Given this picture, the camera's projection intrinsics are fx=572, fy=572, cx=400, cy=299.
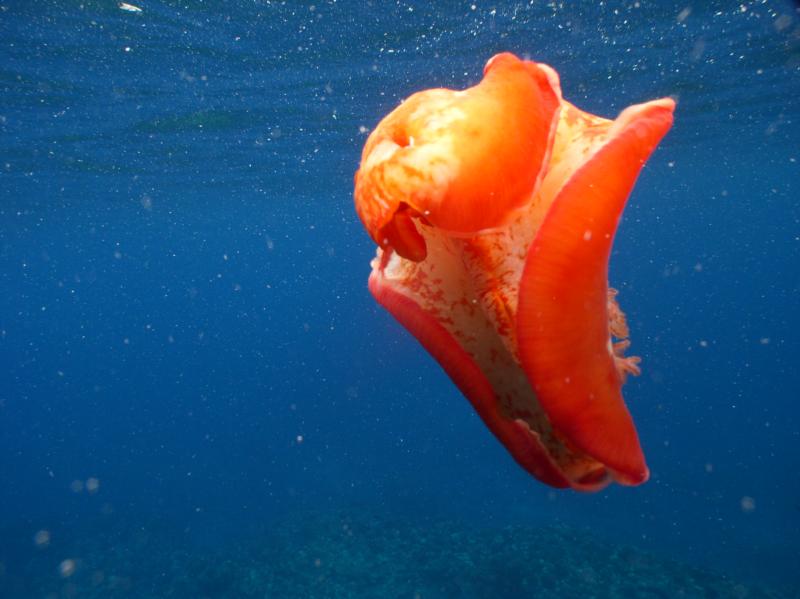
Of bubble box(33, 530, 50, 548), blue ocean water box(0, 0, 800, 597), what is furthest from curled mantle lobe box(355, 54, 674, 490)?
bubble box(33, 530, 50, 548)

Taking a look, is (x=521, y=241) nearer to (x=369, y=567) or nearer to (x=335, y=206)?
(x=369, y=567)

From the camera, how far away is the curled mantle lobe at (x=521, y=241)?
4.84 feet

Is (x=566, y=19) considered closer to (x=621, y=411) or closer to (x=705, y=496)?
(x=621, y=411)

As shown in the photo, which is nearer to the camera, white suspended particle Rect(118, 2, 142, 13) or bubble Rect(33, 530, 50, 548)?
white suspended particle Rect(118, 2, 142, 13)

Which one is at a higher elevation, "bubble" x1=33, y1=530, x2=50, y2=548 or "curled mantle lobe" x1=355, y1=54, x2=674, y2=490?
"curled mantle lobe" x1=355, y1=54, x2=674, y2=490

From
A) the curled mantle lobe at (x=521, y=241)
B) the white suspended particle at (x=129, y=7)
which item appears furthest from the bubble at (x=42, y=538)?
the curled mantle lobe at (x=521, y=241)

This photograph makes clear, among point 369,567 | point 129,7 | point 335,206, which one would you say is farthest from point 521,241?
point 335,206

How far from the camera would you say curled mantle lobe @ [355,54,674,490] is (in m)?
1.48

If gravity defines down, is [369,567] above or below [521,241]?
Result: below

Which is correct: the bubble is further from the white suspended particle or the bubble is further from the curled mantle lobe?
the curled mantle lobe

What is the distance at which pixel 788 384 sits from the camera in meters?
69.1

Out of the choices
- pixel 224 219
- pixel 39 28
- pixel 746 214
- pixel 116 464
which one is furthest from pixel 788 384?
pixel 39 28

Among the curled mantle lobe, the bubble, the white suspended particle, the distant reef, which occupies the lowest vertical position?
the bubble

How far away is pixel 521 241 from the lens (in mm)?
1753
